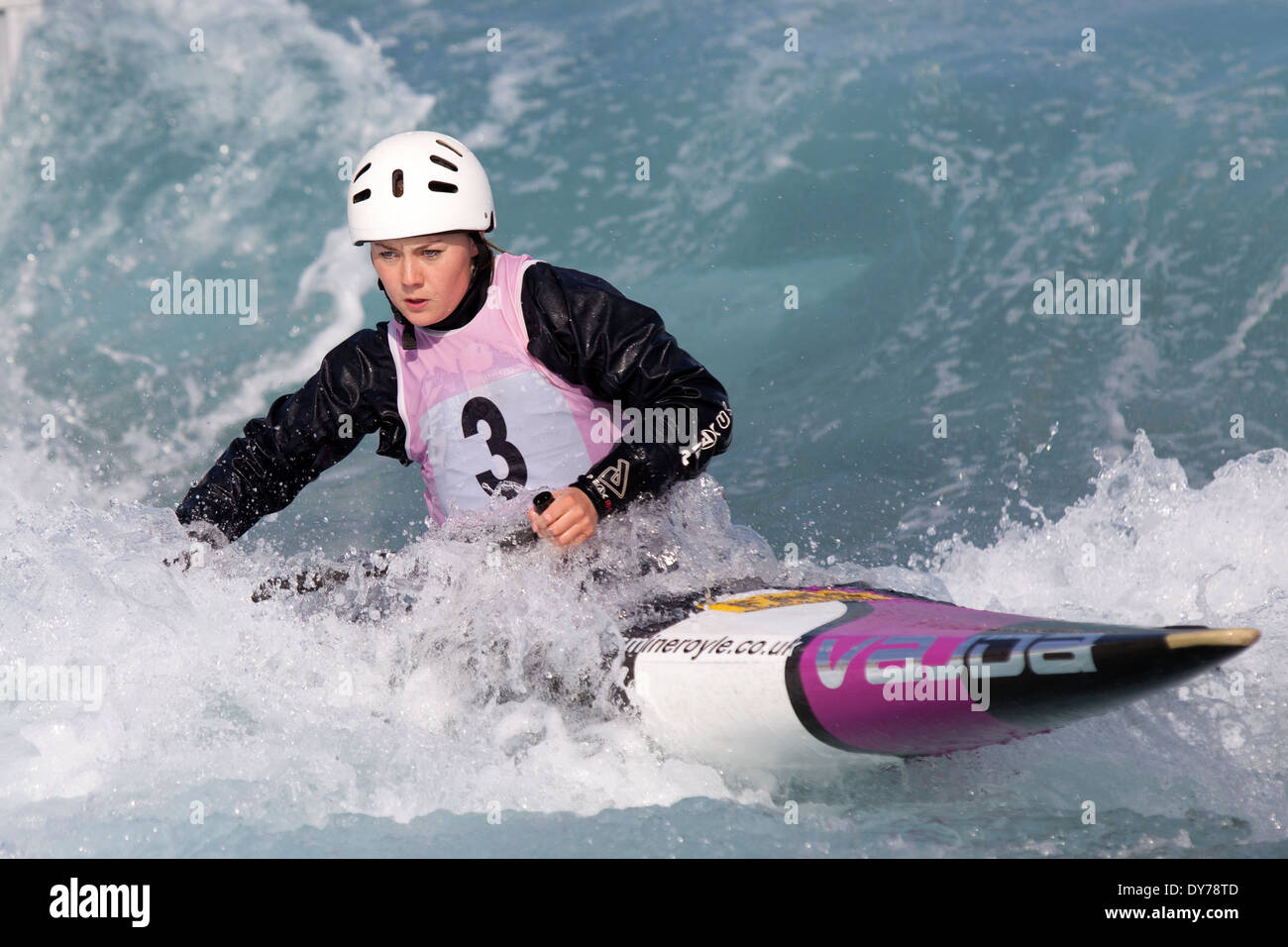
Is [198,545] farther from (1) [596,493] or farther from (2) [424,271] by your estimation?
(1) [596,493]

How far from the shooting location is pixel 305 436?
4.12 m

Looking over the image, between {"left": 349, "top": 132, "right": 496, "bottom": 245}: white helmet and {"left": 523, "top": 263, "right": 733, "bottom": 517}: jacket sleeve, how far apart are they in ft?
0.92

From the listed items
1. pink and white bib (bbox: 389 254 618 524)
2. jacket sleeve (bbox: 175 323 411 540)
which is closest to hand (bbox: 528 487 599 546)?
pink and white bib (bbox: 389 254 618 524)

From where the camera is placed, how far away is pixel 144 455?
843cm

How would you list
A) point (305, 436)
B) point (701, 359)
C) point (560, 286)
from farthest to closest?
point (701, 359)
point (305, 436)
point (560, 286)

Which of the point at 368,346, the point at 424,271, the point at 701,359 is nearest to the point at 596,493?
the point at 424,271

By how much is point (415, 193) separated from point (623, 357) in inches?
30.9

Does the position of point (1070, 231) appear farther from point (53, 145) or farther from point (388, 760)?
point (53, 145)

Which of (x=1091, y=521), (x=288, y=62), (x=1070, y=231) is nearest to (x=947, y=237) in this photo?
(x=1070, y=231)

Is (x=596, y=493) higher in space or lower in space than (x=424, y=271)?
lower

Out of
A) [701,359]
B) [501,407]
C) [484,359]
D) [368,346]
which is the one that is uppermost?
[701,359]

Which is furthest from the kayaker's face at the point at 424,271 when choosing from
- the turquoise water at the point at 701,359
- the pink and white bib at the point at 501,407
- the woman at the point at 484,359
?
the turquoise water at the point at 701,359

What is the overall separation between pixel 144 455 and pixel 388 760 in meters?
5.82
